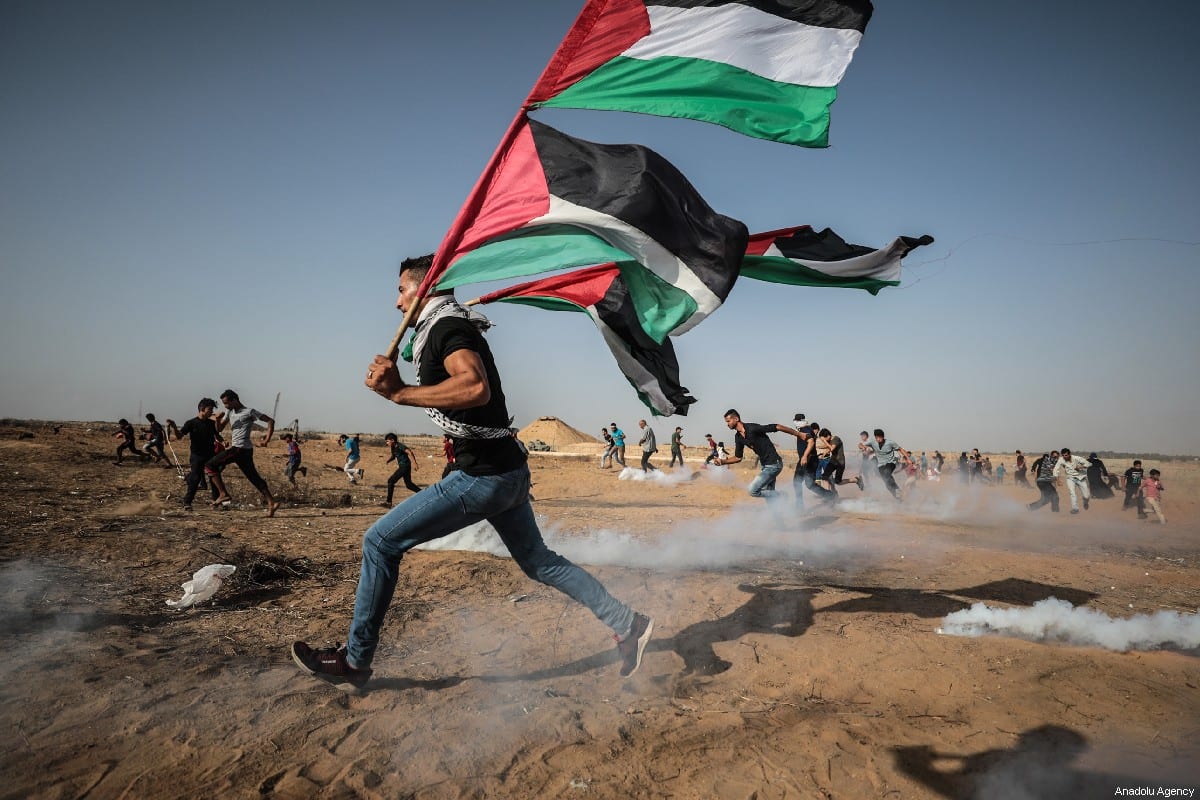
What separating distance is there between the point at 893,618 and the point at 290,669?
3951mm

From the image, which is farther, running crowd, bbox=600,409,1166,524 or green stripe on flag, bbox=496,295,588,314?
running crowd, bbox=600,409,1166,524

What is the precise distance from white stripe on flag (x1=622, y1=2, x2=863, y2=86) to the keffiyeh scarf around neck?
2008mm

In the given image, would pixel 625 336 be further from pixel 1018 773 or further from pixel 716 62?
pixel 1018 773

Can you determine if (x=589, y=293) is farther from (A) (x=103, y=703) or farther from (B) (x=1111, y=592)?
(B) (x=1111, y=592)

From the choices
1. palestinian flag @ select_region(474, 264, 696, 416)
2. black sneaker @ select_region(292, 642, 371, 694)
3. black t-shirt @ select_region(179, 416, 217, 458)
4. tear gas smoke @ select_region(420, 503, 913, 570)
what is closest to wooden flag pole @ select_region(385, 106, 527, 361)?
palestinian flag @ select_region(474, 264, 696, 416)

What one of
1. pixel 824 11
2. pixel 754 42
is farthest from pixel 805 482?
pixel 754 42

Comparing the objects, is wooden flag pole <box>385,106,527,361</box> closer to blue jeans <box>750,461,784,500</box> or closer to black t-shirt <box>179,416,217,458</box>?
blue jeans <box>750,461,784,500</box>

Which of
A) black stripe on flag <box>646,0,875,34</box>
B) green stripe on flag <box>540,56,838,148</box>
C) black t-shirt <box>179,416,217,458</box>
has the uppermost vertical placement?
black stripe on flag <box>646,0,875,34</box>

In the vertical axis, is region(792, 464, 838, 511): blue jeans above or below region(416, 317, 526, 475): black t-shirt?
below

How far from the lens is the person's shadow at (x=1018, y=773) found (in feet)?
7.76

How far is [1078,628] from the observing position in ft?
13.5

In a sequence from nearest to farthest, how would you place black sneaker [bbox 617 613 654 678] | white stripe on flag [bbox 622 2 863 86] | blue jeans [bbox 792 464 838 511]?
black sneaker [bbox 617 613 654 678] → white stripe on flag [bbox 622 2 863 86] → blue jeans [bbox 792 464 838 511]

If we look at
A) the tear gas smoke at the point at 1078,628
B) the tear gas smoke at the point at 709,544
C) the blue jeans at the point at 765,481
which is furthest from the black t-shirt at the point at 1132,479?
the tear gas smoke at the point at 1078,628

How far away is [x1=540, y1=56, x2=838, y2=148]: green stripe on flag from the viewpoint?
3.72 m
